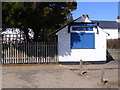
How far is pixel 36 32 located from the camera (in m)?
19.0

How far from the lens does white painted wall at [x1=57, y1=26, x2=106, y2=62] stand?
17609 mm

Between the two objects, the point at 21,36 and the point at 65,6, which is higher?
the point at 65,6

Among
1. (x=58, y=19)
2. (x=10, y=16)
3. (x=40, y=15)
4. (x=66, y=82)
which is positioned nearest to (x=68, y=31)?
(x=58, y=19)

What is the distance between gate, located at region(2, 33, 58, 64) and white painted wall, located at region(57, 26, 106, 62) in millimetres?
604

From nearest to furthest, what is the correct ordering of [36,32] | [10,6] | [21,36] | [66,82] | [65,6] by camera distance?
[66,82] < [10,6] < [65,6] < [36,32] < [21,36]

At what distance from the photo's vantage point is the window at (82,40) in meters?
17.7

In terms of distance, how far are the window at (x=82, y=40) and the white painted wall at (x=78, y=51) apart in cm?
31

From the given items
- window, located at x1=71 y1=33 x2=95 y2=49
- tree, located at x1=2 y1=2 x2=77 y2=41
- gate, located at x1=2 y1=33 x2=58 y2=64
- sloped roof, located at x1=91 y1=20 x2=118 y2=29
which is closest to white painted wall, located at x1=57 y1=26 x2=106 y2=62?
window, located at x1=71 y1=33 x2=95 y2=49

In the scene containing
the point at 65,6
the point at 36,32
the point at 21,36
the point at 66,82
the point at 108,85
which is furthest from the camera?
the point at 21,36

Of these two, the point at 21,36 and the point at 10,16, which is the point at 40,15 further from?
the point at 21,36

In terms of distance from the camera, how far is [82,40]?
17.7m

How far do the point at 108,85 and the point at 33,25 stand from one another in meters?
10.0

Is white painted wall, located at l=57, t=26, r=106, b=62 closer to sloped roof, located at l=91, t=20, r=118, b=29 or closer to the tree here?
the tree

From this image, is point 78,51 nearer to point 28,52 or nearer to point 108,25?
point 28,52
